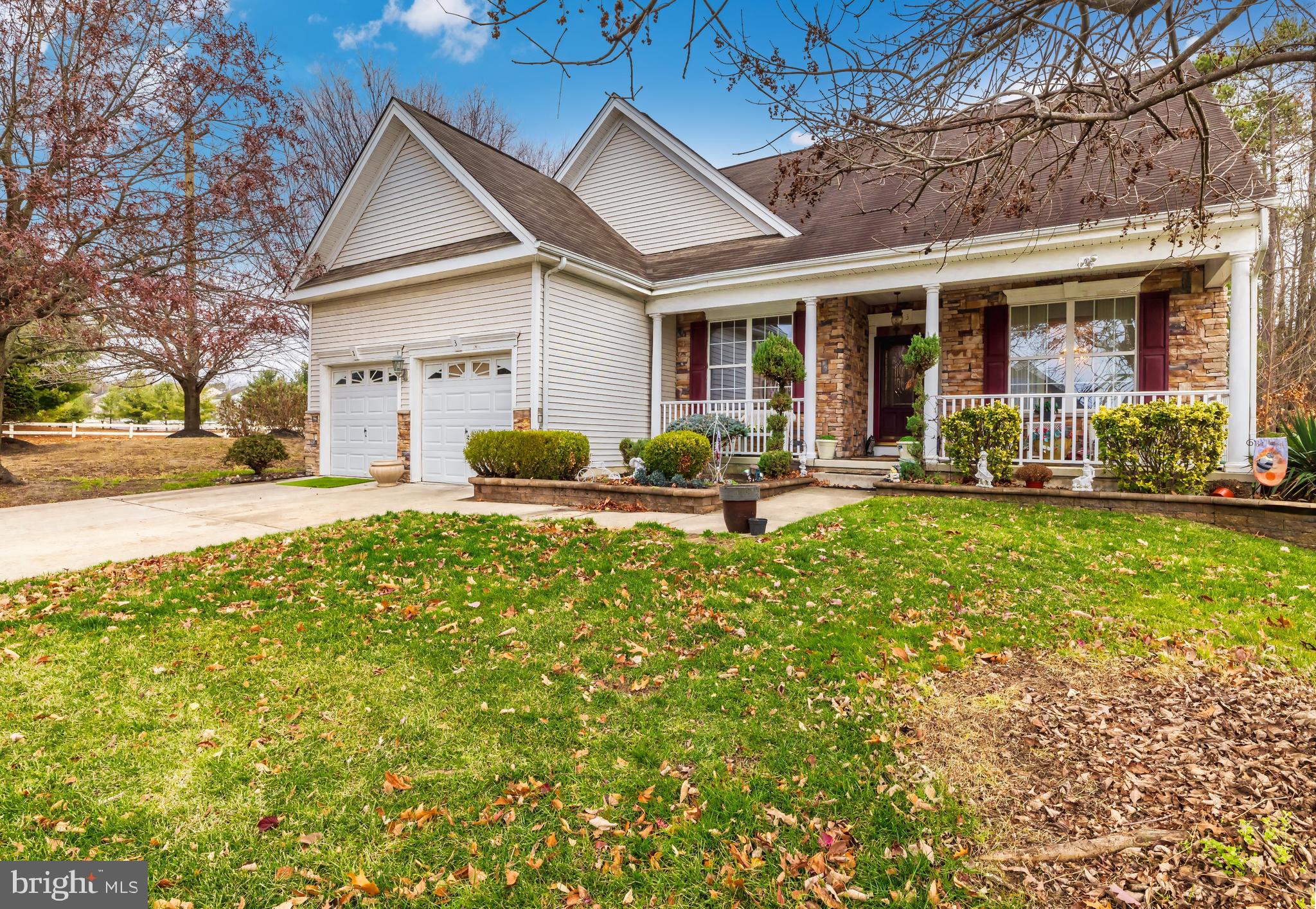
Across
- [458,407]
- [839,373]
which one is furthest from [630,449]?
[839,373]

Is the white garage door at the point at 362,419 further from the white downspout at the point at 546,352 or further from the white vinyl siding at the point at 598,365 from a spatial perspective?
the white vinyl siding at the point at 598,365

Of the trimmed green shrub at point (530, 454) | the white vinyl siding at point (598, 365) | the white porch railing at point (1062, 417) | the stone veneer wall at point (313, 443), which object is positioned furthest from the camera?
the stone veneer wall at point (313, 443)

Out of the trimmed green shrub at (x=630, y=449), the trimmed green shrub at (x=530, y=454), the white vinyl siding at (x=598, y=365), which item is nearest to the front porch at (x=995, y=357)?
the white vinyl siding at (x=598, y=365)

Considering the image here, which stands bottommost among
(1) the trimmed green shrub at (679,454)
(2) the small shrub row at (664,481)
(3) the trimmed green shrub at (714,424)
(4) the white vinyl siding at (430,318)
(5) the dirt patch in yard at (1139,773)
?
(5) the dirt patch in yard at (1139,773)

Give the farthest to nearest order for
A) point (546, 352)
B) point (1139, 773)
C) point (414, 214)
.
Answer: point (414, 214), point (546, 352), point (1139, 773)

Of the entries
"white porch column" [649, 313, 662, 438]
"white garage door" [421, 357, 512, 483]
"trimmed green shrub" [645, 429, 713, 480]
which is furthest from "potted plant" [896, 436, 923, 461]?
"white garage door" [421, 357, 512, 483]

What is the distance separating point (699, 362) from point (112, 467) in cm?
1207

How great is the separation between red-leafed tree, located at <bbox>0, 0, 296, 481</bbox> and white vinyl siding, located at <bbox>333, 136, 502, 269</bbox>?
56.9 inches

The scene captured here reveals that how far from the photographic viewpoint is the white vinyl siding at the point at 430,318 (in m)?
10.4

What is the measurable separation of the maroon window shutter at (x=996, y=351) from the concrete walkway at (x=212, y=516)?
142 inches

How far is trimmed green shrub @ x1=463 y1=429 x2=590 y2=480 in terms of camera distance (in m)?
9.16

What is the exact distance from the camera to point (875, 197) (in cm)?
1205

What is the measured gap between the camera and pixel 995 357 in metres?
10.8

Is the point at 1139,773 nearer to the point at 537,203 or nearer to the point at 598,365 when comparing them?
the point at 598,365
